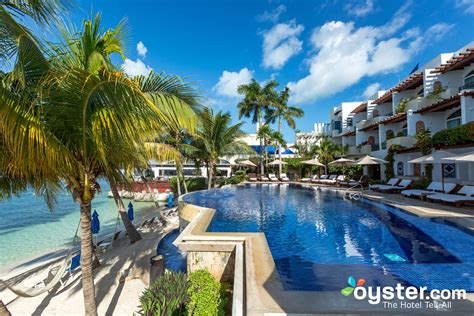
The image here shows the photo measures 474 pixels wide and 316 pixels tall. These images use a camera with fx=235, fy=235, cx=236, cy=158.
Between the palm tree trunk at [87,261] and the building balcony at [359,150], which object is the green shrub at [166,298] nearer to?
the palm tree trunk at [87,261]

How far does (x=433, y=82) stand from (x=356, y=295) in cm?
2176

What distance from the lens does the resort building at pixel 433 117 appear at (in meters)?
14.3

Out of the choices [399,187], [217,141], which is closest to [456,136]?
[399,187]

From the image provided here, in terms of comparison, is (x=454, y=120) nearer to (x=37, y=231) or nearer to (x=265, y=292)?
(x=265, y=292)

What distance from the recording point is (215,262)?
5066mm

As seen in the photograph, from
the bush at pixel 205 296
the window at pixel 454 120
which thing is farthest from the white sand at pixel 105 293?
the window at pixel 454 120

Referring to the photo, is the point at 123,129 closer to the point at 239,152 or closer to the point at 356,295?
the point at 356,295

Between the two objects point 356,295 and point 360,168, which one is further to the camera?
point 360,168

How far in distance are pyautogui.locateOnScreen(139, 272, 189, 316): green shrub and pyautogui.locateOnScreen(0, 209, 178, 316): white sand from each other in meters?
2.28

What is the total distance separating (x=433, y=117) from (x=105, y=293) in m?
23.2

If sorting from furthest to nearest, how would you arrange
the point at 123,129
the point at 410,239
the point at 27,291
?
the point at 410,239 < the point at 27,291 < the point at 123,129

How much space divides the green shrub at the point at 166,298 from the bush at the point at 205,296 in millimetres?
156

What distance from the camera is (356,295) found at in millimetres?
3242

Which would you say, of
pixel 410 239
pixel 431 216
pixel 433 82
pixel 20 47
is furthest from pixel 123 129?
pixel 433 82
